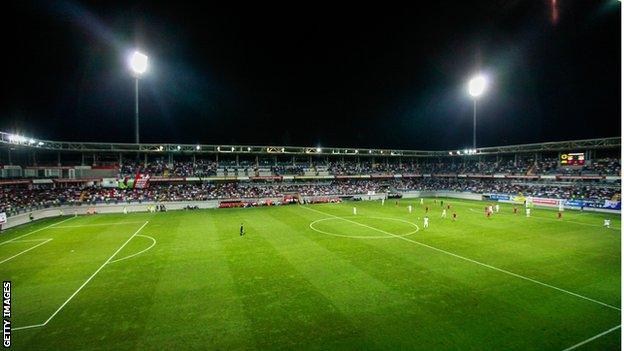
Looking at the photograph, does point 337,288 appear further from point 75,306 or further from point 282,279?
point 75,306

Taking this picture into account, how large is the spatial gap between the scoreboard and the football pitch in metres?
25.9

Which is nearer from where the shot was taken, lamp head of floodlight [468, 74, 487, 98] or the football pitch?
the football pitch

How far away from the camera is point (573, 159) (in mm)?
47031

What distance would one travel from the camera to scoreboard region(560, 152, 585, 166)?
1820 inches

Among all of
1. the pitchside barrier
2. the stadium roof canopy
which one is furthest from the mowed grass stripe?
the stadium roof canopy

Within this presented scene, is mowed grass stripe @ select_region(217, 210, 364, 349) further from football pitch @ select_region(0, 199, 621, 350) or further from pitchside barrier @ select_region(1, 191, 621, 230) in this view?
pitchside barrier @ select_region(1, 191, 621, 230)

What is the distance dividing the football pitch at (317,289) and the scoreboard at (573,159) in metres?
25.9

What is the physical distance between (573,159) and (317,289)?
5136 cm

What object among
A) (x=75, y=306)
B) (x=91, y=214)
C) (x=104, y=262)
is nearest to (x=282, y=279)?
(x=75, y=306)

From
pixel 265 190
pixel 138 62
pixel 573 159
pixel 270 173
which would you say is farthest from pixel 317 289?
pixel 573 159

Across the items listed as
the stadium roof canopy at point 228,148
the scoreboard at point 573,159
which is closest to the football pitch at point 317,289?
the stadium roof canopy at point 228,148

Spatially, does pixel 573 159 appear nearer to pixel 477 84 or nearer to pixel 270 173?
pixel 477 84

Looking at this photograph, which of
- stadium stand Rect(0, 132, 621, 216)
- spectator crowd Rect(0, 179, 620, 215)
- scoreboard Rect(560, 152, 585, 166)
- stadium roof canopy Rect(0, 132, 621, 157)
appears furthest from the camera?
scoreboard Rect(560, 152, 585, 166)

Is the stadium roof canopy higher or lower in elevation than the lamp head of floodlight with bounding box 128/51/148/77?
lower
